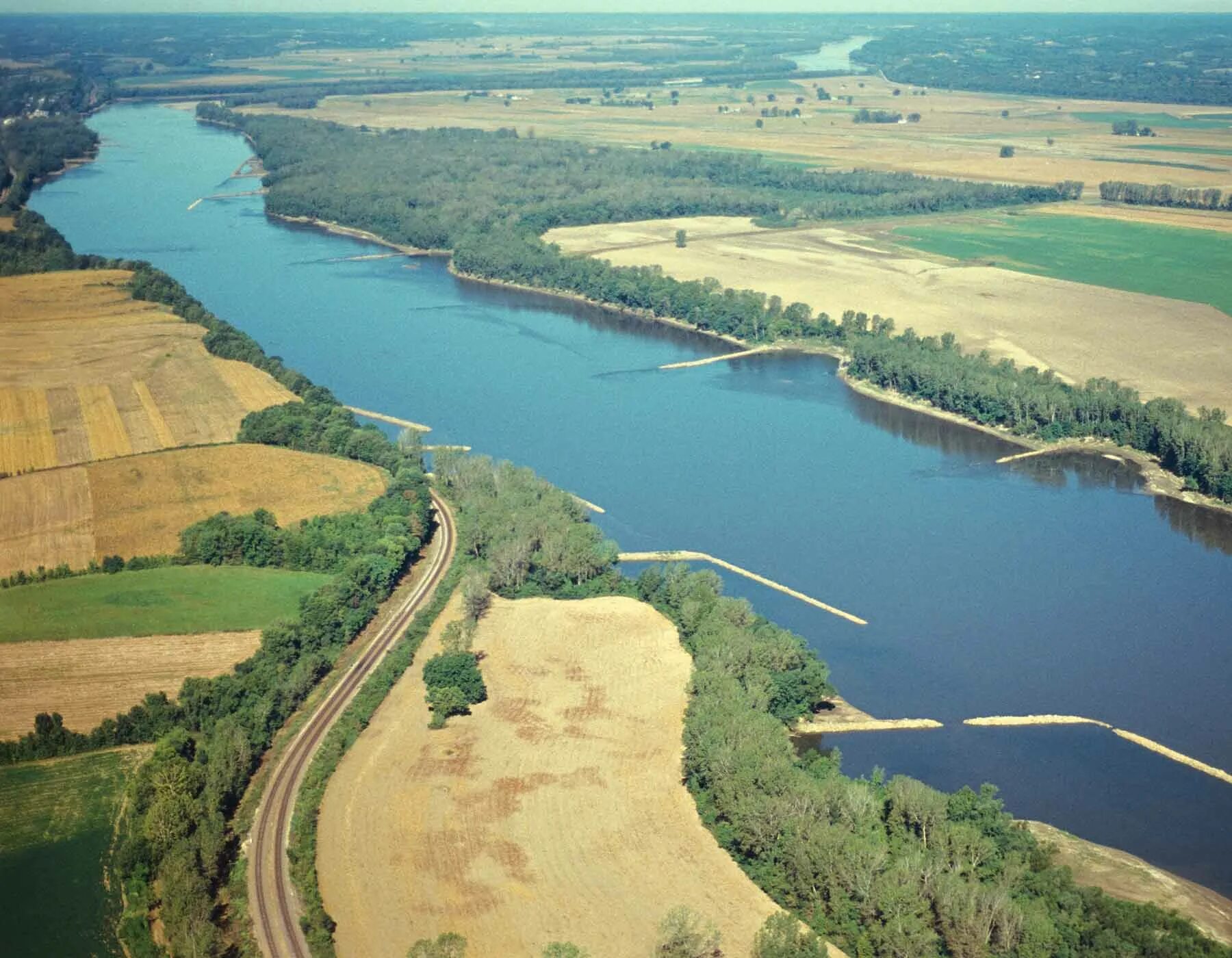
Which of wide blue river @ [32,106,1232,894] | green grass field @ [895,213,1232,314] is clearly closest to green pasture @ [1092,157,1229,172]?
green grass field @ [895,213,1232,314]

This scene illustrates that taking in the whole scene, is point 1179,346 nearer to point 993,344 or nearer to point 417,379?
point 993,344

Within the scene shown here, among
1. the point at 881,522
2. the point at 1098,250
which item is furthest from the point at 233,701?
the point at 1098,250

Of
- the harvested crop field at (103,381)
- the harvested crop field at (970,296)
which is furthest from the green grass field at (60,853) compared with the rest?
the harvested crop field at (970,296)

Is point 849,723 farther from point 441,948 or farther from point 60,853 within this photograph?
point 60,853

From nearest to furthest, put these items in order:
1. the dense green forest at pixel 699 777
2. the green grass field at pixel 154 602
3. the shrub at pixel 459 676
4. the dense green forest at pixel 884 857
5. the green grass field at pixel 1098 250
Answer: the dense green forest at pixel 884 857
the dense green forest at pixel 699 777
the shrub at pixel 459 676
the green grass field at pixel 154 602
the green grass field at pixel 1098 250

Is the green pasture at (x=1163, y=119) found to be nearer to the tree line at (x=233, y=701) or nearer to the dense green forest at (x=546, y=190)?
the dense green forest at (x=546, y=190)

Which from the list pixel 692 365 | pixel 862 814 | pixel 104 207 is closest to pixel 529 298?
pixel 692 365
